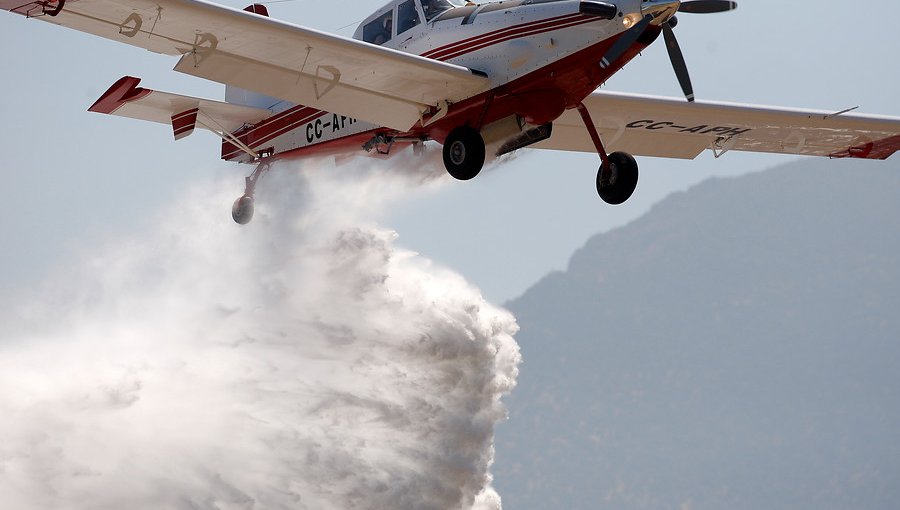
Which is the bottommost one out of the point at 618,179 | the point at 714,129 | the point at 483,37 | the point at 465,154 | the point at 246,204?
the point at 246,204

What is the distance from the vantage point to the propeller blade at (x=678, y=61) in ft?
53.4

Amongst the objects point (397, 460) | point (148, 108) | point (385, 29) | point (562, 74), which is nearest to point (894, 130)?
point (562, 74)

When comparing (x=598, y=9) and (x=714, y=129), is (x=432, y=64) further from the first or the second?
(x=714, y=129)

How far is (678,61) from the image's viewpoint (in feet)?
54.1

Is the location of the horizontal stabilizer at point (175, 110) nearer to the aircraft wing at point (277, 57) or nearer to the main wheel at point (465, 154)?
the aircraft wing at point (277, 57)

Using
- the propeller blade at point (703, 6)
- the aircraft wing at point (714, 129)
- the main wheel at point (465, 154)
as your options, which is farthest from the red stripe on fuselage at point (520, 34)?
A: the aircraft wing at point (714, 129)

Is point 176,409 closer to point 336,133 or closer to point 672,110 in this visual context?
point 336,133

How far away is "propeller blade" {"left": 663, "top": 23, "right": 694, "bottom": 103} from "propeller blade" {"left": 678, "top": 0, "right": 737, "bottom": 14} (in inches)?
12.6

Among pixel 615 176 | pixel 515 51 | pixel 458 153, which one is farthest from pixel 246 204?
pixel 615 176

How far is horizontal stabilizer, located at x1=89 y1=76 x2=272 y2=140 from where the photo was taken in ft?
63.7

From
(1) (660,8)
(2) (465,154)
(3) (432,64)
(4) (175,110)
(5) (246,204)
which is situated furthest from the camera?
(5) (246,204)

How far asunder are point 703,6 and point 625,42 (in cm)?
113

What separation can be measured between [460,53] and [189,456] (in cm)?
977

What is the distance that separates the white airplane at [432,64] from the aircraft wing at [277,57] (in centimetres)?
2
